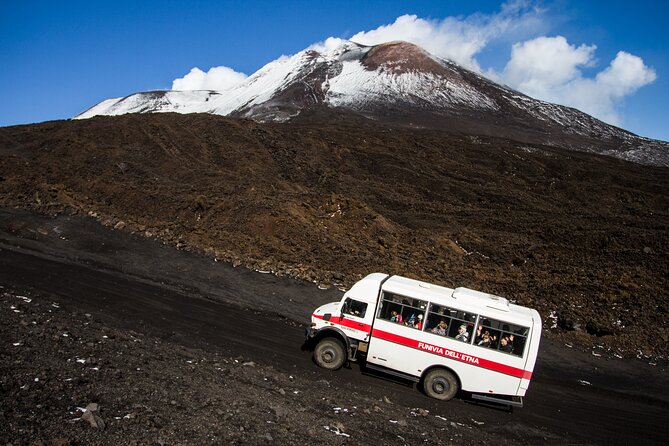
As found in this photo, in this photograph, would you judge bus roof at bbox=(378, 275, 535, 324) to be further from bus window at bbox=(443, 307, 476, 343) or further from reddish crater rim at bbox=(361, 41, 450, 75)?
reddish crater rim at bbox=(361, 41, 450, 75)

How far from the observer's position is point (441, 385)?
12.8 m

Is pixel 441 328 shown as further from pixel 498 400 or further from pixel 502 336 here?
pixel 498 400

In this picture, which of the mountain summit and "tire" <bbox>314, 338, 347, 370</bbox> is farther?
the mountain summit

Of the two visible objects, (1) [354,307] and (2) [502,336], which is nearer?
(2) [502,336]

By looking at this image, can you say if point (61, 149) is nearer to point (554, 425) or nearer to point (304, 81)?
point (554, 425)

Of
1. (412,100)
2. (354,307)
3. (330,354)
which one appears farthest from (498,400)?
(412,100)

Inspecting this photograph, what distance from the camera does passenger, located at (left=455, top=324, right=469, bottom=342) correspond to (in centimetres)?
1267

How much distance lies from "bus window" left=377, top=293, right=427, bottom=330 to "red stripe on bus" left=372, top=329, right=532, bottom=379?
42cm

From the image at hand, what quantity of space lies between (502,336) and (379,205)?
104 feet

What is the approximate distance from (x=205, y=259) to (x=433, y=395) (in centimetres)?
1495

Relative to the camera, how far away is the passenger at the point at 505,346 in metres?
12.4

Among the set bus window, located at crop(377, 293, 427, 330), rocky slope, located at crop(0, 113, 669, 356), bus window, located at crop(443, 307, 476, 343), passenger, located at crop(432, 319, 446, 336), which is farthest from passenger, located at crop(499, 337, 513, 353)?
rocky slope, located at crop(0, 113, 669, 356)

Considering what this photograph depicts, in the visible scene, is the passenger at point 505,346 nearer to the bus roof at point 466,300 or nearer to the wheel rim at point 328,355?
the bus roof at point 466,300

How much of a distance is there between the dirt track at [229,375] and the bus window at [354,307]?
171 centimetres
